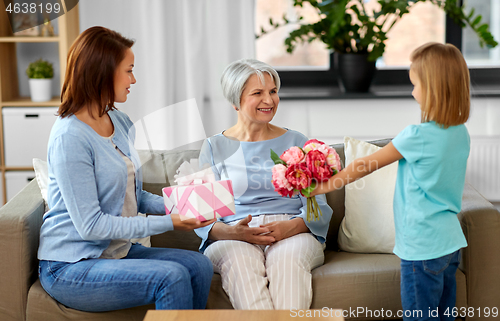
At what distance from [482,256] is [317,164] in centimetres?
72

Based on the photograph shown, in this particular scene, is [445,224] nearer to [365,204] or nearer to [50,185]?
[365,204]

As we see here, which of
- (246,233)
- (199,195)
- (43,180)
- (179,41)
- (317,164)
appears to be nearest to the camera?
(199,195)

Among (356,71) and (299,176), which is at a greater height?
(356,71)

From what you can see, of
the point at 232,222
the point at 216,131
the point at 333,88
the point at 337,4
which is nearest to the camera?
the point at 232,222

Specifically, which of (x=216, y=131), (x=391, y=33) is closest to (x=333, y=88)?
(x=391, y=33)

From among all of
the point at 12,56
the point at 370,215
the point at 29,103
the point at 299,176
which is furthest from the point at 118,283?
the point at 12,56

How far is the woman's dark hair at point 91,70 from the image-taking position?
5.19 ft

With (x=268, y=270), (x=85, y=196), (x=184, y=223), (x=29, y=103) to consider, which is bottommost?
(x=268, y=270)

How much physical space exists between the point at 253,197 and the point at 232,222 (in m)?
0.12

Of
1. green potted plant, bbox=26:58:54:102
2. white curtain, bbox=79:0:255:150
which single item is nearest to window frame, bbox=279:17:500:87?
white curtain, bbox=79:0:255:150

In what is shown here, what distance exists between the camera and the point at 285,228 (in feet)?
6.26

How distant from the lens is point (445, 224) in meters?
1.58

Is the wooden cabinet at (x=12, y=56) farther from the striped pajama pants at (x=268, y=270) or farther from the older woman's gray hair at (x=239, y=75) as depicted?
the striped pajama pants at (x=268, y=270)

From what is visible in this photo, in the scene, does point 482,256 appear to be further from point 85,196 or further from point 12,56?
point 12,56
